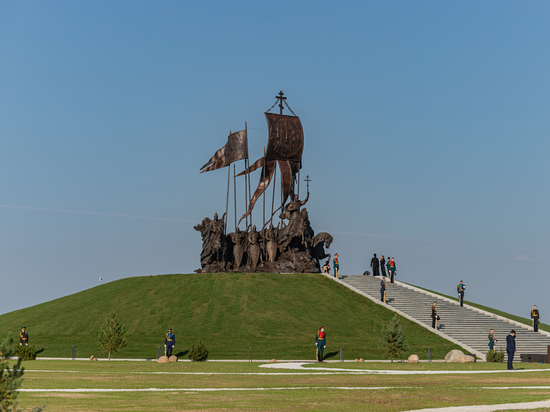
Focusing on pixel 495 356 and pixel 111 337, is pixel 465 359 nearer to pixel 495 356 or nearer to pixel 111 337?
pixel 495 356

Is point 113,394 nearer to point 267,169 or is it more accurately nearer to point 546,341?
point 546,341

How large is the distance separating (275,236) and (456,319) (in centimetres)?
1638

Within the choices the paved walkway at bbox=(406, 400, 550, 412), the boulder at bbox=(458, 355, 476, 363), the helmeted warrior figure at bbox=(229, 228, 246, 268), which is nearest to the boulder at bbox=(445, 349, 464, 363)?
the boulder at bbox=(458, 355, 476, 363)

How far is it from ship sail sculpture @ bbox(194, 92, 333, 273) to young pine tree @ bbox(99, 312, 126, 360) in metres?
17.7

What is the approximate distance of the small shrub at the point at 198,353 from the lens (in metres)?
34.4

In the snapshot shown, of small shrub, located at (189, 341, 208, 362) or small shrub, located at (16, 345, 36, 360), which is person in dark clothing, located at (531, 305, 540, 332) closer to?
small shrub, located at (189, 341, 208, 362)

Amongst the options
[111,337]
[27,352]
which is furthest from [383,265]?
[27,352]

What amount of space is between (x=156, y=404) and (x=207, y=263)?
127 ft

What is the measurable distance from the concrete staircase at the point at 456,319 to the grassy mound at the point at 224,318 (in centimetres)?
164

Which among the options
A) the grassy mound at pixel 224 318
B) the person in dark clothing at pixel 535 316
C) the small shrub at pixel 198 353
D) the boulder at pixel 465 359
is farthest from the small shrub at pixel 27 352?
the person in dark clothing at pixel 535 316

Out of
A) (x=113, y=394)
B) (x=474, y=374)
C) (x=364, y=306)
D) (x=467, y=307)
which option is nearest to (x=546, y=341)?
(x=467, y=307)

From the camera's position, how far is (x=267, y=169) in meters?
57.4

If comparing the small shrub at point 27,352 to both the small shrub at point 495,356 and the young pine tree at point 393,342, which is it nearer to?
the young pine tree at point 393,342

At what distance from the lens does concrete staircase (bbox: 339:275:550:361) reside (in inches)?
1580
